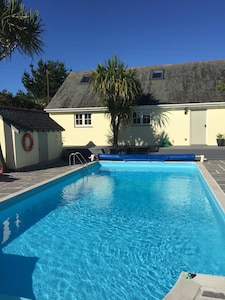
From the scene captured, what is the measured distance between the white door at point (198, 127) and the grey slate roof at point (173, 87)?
811 mm

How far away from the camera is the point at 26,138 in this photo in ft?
36.7

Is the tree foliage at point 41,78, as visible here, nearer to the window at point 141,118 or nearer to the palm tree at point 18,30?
the window at point 141,118

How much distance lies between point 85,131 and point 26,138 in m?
6.35

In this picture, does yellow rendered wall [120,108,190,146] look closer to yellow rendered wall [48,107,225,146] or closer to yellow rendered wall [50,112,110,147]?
yellow rendered wall [48,107,225,146]

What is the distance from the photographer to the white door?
15.1 metres

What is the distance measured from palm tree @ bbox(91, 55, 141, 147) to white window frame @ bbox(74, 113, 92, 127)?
293cm

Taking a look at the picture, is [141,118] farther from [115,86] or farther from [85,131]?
[85,131]

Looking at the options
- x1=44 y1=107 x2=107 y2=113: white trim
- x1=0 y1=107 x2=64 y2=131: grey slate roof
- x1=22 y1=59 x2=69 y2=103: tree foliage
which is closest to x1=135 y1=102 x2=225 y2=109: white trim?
x1=44 y1=107 x2=107 y2=113: white trim

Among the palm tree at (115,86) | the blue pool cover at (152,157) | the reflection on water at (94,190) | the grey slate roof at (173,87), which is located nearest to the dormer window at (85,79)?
the grey slate roof at (173,87)

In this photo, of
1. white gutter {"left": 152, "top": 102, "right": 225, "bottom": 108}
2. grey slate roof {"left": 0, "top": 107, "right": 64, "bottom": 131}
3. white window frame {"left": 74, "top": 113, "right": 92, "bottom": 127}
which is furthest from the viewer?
white window frame {"left": 74, "top": 113, "right": 92, "bottom": 127}

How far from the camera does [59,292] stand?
3430mm

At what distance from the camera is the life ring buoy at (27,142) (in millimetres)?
11047

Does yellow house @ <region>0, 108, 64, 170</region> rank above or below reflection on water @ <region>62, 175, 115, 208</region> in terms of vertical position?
above

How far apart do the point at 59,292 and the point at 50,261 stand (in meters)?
0.86
